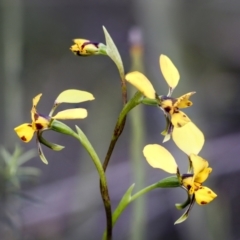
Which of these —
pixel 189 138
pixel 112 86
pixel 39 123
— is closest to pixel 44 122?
pixel 39 123

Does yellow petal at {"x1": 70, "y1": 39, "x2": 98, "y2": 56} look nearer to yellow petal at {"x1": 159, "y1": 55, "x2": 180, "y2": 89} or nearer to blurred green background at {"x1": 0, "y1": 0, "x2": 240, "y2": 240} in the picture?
yellow petal at {"x1": 159, "y1": 55, "x2": 180, "y2": 89}

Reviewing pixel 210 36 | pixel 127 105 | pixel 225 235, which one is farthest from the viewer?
pixel 210 36

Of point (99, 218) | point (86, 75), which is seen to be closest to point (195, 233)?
point (99, 218)

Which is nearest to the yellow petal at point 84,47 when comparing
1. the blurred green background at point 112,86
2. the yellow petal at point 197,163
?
the yellow petal at point 197,163

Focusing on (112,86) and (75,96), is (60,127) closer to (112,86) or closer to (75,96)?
(75,96)

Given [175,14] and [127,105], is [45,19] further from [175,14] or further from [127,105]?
[127,105]

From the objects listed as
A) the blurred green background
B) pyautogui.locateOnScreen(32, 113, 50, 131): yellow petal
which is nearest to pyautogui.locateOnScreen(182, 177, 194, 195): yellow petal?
pyautogui.locateOnScreen(32, 113, 50, 131): yellow petal

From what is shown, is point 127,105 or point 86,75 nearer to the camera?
point 127,105

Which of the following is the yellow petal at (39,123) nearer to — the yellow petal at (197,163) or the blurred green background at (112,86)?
the yellow petal at (197,163)
